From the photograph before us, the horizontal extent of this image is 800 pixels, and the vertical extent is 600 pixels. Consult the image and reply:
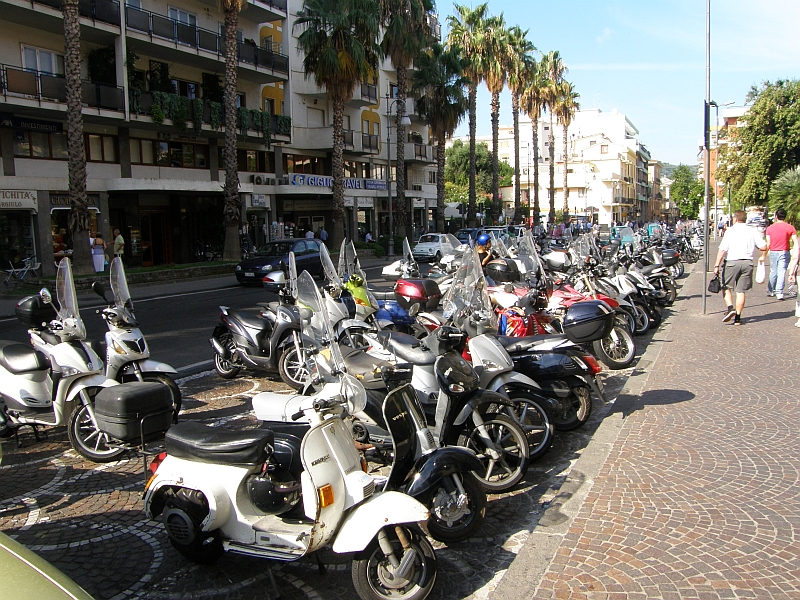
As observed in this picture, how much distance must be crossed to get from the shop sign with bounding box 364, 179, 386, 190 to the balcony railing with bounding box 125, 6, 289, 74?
10538 millimetres

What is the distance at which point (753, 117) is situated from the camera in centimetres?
3575

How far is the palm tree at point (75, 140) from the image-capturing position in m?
18.5

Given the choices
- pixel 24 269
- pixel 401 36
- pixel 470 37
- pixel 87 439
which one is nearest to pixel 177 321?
pixel 87 439

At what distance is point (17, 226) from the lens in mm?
22938

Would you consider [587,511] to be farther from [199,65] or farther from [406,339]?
[199,65]

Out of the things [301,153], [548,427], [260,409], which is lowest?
[548,427]

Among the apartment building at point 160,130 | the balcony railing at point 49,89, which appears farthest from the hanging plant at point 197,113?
the balcony railing at point 49,89

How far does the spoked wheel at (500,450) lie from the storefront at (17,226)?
22.0 metres

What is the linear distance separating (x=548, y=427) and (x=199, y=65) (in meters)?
28.6

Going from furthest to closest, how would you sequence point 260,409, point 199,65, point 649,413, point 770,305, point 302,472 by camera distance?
point 199,65 → point 770,305 → point 649,413 → point 260,409 → point 302,472

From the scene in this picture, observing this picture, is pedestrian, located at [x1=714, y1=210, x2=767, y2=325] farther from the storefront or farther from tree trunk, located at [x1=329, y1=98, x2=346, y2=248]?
the storefront

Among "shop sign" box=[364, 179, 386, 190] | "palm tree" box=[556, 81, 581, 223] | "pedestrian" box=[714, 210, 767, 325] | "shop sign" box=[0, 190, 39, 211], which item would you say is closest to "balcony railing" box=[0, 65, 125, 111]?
"shop sign" box=[0, 190, 39, 211]

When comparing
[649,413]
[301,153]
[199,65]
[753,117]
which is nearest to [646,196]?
[753,117]

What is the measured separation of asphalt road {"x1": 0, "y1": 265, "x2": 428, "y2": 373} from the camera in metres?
9.81
